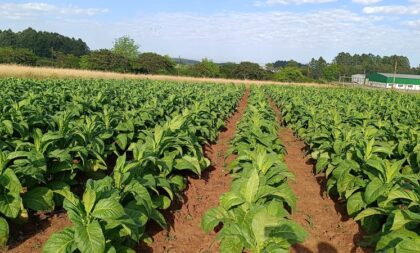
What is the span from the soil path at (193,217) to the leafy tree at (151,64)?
63.5 m

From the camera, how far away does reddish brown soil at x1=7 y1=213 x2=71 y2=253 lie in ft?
12.2

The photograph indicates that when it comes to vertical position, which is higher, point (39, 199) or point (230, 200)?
point (230, 200)

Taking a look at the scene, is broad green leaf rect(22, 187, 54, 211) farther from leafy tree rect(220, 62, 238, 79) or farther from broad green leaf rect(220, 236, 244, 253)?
leafy tree rect(220, 62, 238, 79)

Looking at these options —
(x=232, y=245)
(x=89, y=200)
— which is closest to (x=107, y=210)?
(x=89, y=200)

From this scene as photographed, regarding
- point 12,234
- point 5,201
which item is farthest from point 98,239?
point 12,234

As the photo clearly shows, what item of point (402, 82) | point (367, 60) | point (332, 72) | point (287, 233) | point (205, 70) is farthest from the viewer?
point (367, 60)

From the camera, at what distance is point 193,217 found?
4992mm

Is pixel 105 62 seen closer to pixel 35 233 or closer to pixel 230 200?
pixel 35 233

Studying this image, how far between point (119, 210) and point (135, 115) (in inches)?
184

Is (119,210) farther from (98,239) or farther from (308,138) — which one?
(308,138)

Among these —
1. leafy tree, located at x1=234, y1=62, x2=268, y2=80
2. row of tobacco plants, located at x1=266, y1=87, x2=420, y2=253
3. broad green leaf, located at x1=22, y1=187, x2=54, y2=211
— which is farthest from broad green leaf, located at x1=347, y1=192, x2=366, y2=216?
leafy tree, located at x1=234, y1=62, x2=268, y2=80

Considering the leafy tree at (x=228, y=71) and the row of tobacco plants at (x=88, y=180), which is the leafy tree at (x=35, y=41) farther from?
the row of tobacco plants at (x=88, y=180)

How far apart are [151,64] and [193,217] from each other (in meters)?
66.3

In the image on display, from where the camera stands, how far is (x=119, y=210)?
9.93 ft
